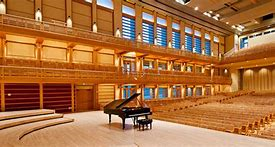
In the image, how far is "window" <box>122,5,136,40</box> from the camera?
1497 cm

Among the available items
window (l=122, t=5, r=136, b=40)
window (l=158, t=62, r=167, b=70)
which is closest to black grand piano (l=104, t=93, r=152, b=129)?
window (l=122, t=5, r=136, b=40)

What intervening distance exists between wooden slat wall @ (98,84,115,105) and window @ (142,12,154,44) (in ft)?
17.4

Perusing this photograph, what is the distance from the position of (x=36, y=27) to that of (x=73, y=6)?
11.7ft

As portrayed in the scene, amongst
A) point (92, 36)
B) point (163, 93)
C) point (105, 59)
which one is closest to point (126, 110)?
point (92, 36)

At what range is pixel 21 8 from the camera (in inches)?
414

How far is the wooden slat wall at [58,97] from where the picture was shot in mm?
10930

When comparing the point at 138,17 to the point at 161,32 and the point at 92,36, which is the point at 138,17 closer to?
the point at 161,32

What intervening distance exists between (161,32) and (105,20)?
19.4 feet

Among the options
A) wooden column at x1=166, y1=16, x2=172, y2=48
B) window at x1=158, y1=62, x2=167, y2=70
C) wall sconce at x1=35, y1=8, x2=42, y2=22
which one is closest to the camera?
wall sconce at x1=35, y1=8, x2=42, y2=22

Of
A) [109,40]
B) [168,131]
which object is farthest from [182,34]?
[168,131]

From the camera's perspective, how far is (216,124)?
7258 millimetres

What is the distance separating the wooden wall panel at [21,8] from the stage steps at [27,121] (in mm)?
5639

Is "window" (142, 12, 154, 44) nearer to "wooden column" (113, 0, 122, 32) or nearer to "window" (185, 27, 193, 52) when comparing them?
"wooden column" (113, 0, 122, 32)

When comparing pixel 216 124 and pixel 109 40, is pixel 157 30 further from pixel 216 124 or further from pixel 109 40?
pixel 216 124
